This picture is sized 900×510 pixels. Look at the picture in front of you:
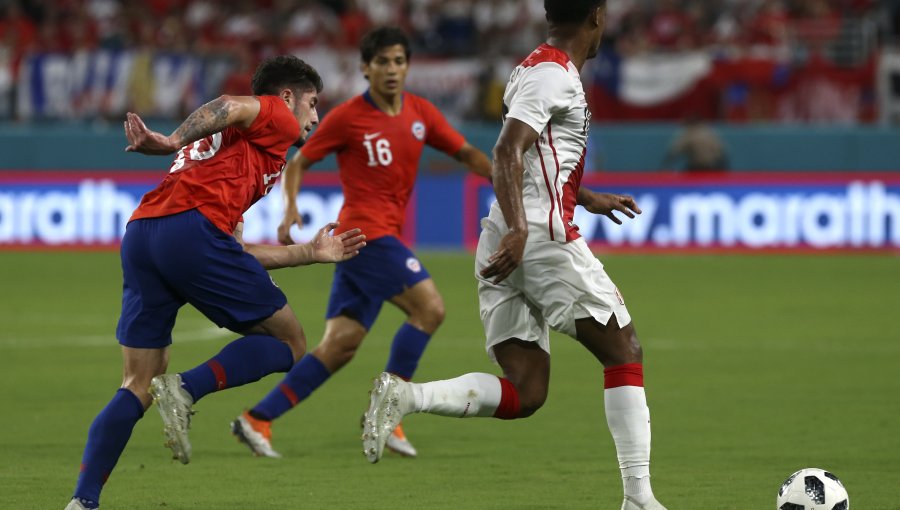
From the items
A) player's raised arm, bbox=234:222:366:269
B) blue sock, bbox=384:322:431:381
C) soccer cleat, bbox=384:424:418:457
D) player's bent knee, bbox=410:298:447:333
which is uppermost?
player's raised arm, bbox=234:222:366:269

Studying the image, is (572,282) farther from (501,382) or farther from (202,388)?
(202,388)

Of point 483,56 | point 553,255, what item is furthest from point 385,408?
point 483,56

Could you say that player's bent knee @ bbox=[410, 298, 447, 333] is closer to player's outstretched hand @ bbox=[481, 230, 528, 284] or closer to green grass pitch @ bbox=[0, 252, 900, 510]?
green grass pitch @ bbox=[0, 252, 900, 510]

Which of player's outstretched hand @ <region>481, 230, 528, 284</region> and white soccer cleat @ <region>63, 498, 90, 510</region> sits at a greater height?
player's outstretched hand @ <region>481, 230, 528, 284</region>

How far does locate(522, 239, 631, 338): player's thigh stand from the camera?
580 centimetres

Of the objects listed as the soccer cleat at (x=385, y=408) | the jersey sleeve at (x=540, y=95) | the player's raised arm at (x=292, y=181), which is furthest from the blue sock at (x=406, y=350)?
the jersey sleeve at (x=540, y=95)

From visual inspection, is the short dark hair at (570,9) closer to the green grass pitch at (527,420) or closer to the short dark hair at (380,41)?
the green grass pitch at (527,420)

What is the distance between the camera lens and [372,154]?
339 inches

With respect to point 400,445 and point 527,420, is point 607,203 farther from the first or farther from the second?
point 527,420

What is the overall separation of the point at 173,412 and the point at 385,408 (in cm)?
80

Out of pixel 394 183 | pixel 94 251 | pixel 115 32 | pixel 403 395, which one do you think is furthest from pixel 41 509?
pixel 115 32

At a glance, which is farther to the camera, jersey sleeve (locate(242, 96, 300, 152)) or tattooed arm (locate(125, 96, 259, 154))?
jersey sleeve (locate(242, 96, 300, 152))

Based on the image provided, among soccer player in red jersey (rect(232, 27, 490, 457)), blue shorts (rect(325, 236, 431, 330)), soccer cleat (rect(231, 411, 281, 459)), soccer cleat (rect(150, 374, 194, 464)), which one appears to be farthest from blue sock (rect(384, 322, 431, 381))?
soccer cleat (rect(150, 374, 194, 464))

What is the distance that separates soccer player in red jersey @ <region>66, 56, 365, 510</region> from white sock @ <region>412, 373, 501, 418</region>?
63cm
